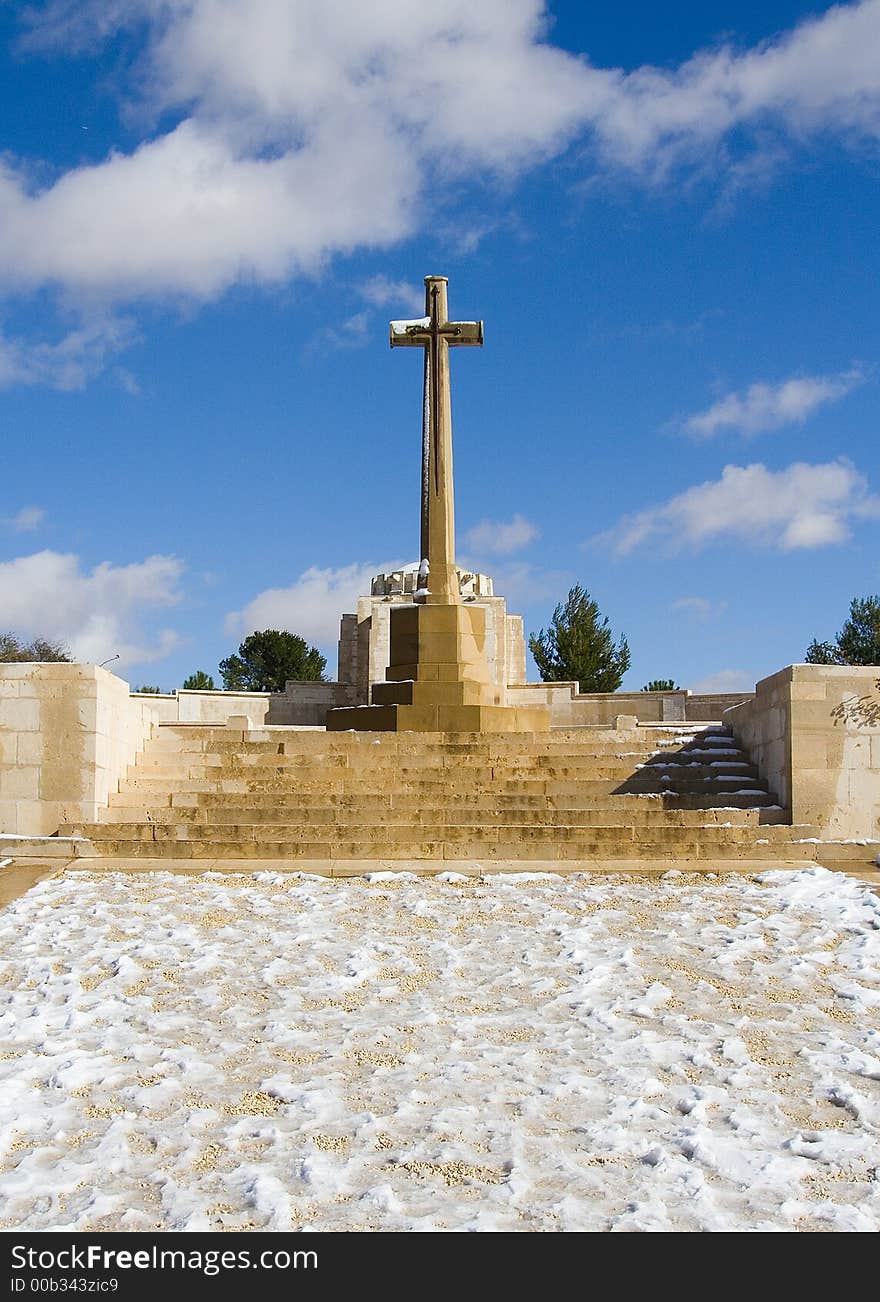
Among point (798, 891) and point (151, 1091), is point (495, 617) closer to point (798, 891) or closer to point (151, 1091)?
point (798, 891)

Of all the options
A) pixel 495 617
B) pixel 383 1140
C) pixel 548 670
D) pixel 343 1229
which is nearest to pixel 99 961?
pixel 383 1140

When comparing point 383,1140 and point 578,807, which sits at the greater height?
point 578,807

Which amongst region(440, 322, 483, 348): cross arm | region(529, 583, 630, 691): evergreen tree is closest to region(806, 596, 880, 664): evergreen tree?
region(529, 583, 630, 691): evergreen tree

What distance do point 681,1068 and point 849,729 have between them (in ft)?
18.8

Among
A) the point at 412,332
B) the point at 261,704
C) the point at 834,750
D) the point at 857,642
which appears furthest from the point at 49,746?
the point at 857,642

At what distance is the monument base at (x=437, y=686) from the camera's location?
14.4m

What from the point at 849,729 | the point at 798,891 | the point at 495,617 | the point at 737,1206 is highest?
the point at 495,617

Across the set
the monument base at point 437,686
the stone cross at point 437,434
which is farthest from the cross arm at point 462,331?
the monument base at point 437,686

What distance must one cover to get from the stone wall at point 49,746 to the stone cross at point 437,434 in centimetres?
678

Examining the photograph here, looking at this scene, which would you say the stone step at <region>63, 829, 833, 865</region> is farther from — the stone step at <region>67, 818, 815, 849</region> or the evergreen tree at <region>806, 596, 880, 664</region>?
the evergreen tree at <region>806, 596, 880, 664</region>

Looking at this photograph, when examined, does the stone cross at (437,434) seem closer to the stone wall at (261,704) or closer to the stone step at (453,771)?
the stone step at (453,771)

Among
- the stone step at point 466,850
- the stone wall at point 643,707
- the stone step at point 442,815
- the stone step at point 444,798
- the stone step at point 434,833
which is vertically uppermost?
the stone wall at point 643,707

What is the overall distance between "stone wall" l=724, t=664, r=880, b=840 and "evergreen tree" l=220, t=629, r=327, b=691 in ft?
140

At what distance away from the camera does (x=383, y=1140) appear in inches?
171
